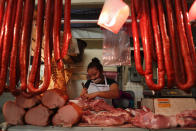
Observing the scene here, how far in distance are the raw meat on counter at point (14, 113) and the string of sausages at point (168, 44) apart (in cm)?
156

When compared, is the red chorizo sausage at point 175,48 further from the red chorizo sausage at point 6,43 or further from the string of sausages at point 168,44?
the red chorizo sausage at point 6,43

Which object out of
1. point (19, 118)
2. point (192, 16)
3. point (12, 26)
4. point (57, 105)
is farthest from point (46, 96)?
point (192, 16)

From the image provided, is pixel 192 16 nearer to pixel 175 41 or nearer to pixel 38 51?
pixel 175 41

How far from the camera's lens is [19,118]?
6.48ft

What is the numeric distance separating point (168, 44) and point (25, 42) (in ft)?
5.54

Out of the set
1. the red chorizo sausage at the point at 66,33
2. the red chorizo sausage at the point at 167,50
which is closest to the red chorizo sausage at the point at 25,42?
the red chorizo sausage at the point at 66,33

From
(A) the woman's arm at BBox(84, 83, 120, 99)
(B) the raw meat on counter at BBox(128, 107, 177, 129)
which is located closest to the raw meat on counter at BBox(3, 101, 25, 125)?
(B) the raw meat on counter at BBox(128, 107, 177, 129)

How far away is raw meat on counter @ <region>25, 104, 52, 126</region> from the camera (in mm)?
1925

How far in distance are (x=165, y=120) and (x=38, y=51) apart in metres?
1.73

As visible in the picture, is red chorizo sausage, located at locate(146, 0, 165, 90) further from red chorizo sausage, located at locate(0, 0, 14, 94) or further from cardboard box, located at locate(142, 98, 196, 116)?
red chorizo sausage, located at locate(0, 0, 14, 94)

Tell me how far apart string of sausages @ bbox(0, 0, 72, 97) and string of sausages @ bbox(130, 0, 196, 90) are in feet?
2.99

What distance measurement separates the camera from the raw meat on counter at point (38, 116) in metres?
1.93

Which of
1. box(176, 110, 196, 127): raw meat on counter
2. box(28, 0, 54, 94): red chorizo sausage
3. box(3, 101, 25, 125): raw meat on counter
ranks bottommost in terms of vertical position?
box(176, 110, 196, 127): raw meat on counter

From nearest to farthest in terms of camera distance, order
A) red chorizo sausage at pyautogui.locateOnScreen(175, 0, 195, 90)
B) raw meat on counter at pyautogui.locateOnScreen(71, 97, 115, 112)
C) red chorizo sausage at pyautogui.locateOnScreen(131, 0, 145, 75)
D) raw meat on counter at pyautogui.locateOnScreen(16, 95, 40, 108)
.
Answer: red chorizo sausage at pyautogui.locateOnScreen(175, 0, 195, 90) < red chorizo sausage at pyautogui.locateOnScreen(131, 0, 145, 75) < raw meat on counter at pyautogui.locateOnScreen(16, 95, 40, 108) < raw meat on counter at pyautogui.locateOnScreen(71, 97, 115, 112)
